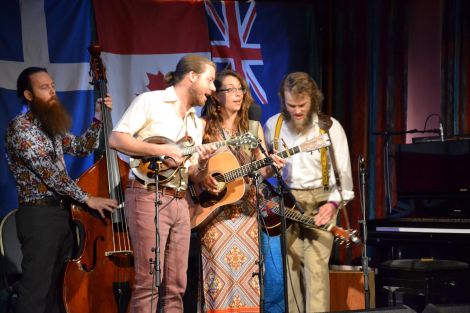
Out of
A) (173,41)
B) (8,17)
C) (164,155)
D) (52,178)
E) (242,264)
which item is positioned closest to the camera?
(164,155)

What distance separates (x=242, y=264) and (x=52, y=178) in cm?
148

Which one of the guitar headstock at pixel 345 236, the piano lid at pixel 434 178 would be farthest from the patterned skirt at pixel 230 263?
the piano lid at pixel 434 178

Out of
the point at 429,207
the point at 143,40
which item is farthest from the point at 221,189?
the point at 143,40

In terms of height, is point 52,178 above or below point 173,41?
below

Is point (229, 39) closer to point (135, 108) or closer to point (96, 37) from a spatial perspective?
point (96, 37)

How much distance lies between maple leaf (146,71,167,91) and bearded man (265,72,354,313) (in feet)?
4.81

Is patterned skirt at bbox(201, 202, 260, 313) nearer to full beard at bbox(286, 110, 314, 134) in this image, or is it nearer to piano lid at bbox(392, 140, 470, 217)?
full beard at bbox(286, 110, 314, 134)

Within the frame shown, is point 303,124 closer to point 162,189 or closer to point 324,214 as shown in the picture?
point 324,214

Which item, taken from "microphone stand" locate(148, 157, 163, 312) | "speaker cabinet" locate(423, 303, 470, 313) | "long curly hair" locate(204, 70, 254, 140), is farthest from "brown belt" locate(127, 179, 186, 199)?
"speaker cabinet" locate(423, 303, 470, 313)

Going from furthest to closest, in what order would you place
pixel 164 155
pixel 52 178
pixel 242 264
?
pixel 242 264 → pixel 52 178 → pixel 164 155

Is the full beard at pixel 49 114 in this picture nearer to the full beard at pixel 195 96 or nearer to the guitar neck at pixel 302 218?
the full beard at pixel 195 96

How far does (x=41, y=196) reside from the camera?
4902 millimetres

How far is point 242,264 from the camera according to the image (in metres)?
5.23

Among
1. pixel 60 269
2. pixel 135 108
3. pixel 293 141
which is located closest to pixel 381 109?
pixel 293 141
